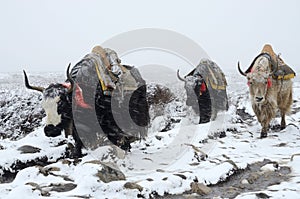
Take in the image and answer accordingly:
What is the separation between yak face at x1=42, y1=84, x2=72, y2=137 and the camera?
15.6 feet

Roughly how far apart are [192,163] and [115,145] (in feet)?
4.41

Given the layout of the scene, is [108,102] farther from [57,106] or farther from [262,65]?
[262,65]

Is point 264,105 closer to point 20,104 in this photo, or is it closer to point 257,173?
point 257,173

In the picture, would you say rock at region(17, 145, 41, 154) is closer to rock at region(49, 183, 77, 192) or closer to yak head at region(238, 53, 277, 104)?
rock at region(49, 183, 77, 192)

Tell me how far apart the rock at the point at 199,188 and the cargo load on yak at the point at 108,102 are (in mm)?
1987

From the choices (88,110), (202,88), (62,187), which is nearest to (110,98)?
(88,110)

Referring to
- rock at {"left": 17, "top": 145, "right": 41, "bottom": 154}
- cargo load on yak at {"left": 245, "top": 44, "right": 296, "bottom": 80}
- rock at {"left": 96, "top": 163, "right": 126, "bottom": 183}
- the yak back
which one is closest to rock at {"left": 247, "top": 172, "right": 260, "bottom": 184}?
rock at {"left": 96, "top": 163, "right": 126, "bottom": 183}

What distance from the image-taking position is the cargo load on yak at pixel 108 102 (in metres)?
5.07

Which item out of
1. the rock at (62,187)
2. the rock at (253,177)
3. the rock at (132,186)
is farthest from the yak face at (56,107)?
the rock at (253,177)

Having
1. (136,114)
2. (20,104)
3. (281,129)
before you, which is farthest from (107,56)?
(20,104)

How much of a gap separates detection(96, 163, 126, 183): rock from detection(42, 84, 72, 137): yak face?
3.67 feet

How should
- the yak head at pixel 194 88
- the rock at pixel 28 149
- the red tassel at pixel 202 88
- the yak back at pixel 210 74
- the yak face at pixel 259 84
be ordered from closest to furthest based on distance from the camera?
the rock at pixel 28 149 < the yak face at pixel 259 84 < the yak head at pixel 194 88 < the red tassel at pixel 202 88 < the yak back at pixel 210 74

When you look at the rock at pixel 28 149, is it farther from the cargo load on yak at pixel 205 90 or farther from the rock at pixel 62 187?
the cargo load on yak at pixel 205 90

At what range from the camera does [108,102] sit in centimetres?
536
